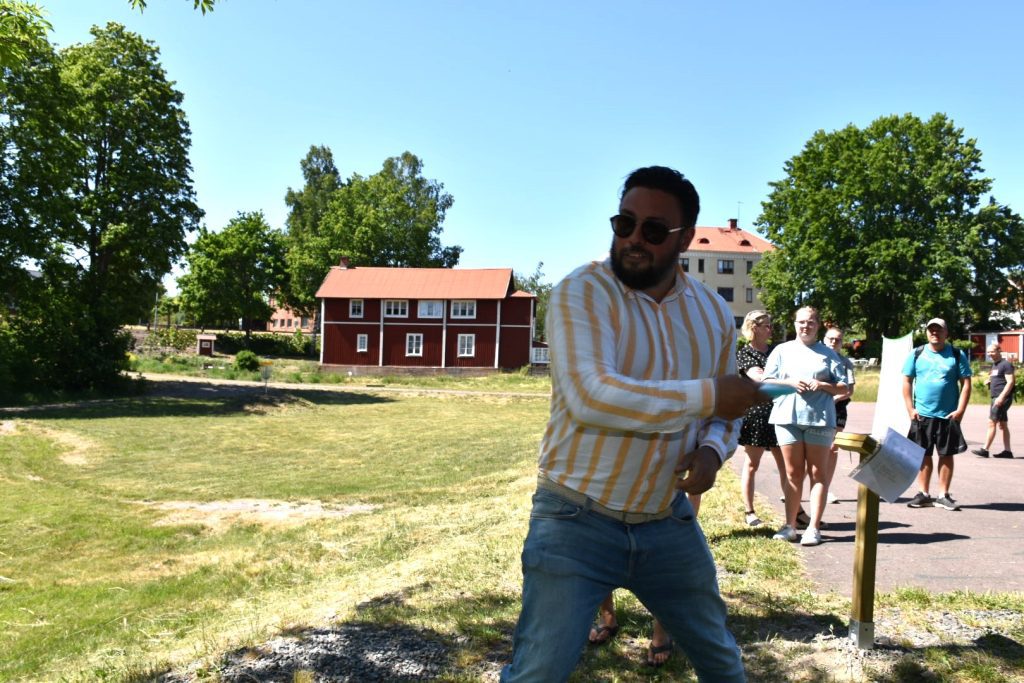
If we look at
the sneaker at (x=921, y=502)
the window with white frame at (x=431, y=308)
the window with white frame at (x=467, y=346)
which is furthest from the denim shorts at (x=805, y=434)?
the window with white frame at (x=431, y=308)

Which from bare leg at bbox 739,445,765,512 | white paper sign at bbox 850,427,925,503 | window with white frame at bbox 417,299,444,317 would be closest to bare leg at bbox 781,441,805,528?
bare leg at bbox 739,445,765,512

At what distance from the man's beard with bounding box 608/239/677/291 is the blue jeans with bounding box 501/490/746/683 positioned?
2.24 ft

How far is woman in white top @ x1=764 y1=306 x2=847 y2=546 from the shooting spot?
654cm

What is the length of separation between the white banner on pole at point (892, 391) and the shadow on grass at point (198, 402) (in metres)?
23.7

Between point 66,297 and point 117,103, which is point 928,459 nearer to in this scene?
point 66,297

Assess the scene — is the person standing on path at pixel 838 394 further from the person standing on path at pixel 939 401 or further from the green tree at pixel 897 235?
the green tree at pixel 897 235

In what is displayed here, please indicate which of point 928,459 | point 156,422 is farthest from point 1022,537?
point 156,422

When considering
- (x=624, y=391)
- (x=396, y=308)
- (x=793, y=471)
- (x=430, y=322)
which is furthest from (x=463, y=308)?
(x=624, y=391)

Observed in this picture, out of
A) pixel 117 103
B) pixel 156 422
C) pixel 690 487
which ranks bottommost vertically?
pixel 156 422

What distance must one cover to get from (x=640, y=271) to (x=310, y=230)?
77.1 m

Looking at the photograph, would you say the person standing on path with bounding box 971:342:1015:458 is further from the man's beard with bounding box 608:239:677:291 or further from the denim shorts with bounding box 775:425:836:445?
the man's beard with bounding box 608:239:677:291

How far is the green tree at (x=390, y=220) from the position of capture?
7156cm

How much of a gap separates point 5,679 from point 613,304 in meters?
5.04

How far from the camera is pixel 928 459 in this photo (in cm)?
811
